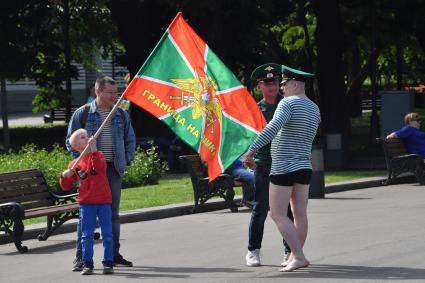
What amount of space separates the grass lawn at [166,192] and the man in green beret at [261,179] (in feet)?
16.9

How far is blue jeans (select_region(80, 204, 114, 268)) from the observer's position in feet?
33.6

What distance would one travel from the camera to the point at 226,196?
16.8 meters

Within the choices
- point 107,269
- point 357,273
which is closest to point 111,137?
point 107,269

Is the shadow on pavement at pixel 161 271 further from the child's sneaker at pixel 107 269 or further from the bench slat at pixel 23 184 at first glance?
the bench slat at pixel 23 184

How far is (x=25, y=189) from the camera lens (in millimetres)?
13750

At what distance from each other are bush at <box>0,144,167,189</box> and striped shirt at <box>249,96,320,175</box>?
1018 centimetres

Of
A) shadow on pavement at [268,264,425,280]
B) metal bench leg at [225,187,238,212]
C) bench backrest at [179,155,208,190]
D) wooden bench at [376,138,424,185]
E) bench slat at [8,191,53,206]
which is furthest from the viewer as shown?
wooden bench at [376,138,424,185]

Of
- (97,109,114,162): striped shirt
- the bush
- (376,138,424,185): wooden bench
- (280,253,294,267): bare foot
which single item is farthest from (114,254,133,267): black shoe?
(376,138,424,185): wooden bench

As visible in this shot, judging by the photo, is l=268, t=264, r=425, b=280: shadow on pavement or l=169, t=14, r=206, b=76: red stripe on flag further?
l=169, t=14, r=206, b=76: red stripe on flag

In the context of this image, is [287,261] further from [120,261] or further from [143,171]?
[143,171]

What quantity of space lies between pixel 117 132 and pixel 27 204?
346 centimetres

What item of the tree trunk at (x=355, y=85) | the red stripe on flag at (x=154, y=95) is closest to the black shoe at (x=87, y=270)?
the red stripe on flag at (x=154, y=95)

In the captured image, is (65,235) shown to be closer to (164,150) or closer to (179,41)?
(179,41)

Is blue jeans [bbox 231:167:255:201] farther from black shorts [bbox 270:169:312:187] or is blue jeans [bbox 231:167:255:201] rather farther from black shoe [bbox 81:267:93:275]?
black shorts [bbox 270:169:312:187]
